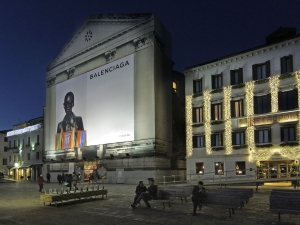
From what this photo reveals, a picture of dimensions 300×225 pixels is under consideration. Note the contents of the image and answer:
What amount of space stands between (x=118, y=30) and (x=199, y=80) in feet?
49.0

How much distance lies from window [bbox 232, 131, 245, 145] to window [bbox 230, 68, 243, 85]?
5325 millimetres

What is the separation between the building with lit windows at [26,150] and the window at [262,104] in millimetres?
45243

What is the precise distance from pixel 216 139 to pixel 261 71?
862 centimetres

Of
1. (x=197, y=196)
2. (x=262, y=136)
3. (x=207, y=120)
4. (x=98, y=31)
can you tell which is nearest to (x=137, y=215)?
(x=197, y=196)

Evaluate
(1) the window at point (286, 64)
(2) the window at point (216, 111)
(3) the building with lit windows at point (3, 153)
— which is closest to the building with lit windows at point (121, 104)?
(2) the window at point (216, 111)

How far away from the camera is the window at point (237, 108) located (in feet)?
117

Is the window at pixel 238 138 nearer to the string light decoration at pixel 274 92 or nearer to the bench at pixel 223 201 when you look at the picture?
the string light decoration at pixel 274 92

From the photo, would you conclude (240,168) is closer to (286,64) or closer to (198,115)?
(198,115)

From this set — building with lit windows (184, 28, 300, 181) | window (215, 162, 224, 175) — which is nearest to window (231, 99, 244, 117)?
building with lit windows (184, 28, 300, 181)

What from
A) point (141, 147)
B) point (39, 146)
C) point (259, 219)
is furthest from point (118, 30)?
point (259, 219)

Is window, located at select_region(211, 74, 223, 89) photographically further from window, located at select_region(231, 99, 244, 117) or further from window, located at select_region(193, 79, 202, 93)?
window, located at select_region(231, 99, 244, 117)

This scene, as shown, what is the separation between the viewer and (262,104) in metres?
34.2

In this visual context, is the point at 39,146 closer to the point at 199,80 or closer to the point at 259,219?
the point at 199,80

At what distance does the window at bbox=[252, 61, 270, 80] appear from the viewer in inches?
1341
